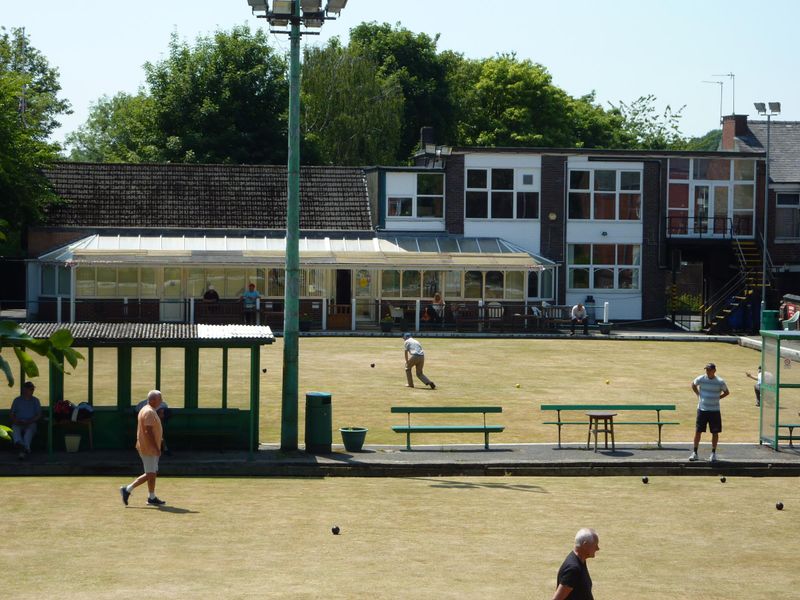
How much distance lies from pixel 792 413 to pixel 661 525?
873 cm

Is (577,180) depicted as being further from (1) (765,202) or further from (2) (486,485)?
(2) (486,485)

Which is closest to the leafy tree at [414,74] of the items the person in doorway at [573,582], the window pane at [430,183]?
the window pane at [430,183]

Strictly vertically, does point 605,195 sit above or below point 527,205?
above

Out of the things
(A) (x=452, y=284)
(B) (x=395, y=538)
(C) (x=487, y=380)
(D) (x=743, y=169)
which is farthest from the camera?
(D) (x=743, y=169)

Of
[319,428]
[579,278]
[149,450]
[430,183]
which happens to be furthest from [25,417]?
[579,278]

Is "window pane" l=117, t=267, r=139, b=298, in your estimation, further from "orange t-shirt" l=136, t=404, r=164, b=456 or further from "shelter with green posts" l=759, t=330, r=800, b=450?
"orange t-shirt" l=136, t=404, r=164, b=456

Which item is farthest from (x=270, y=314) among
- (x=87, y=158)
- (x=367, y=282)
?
(x=87, y=158)

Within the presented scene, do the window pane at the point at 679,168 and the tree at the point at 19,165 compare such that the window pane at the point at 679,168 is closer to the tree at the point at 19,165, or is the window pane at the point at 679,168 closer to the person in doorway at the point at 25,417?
the tree at the point at 19,165

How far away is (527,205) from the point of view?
47719 millimetres

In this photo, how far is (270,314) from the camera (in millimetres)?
42781

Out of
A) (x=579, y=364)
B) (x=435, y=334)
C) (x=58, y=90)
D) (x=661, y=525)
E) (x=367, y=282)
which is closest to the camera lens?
(x=661, y=525)

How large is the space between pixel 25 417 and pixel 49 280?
27163 millimetres

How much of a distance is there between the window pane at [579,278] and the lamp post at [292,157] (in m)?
30.5

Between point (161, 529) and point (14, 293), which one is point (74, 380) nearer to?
point (161, 529)
